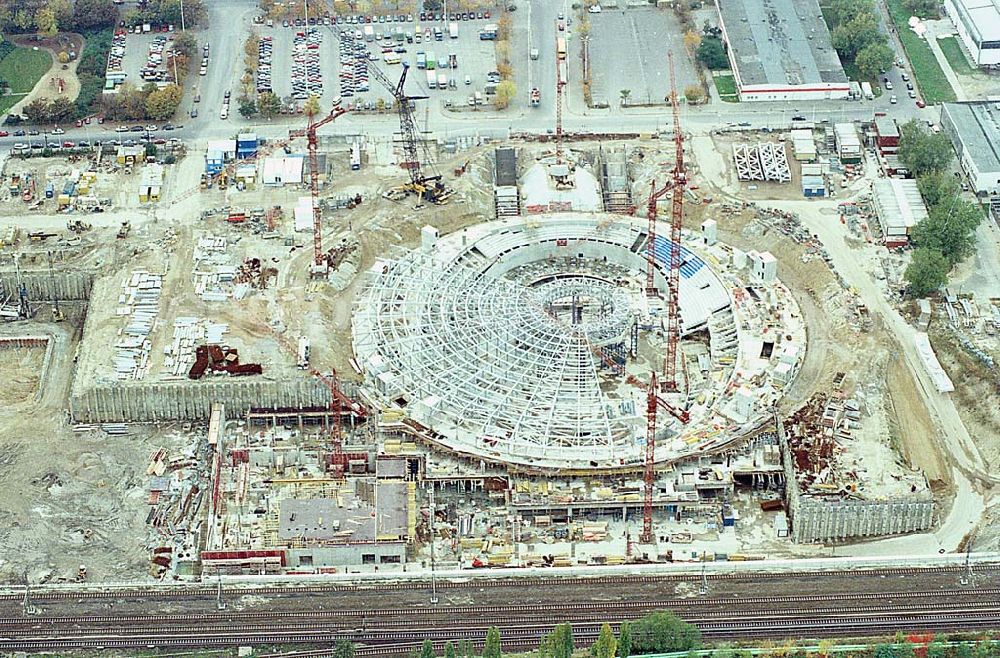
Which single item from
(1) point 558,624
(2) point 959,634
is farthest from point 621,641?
(2) point 959,634

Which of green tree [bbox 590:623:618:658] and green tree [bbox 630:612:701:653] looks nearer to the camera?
green tree [bbox 590:623:618:658]

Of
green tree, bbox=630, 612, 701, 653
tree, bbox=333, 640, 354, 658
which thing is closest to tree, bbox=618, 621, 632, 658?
green tree, bbox=630, 612, 701, 653

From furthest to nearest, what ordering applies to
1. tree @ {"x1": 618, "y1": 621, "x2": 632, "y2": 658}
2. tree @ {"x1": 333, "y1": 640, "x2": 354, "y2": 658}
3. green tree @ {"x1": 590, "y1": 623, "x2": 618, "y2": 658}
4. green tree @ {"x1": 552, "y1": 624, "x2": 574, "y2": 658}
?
tree @ {"x1": 333, "y1": 640, "x2": 354, "y2": 658}, tree @ {"x1": 618, "y1": 621, "x2": 632, "y2": 658}, green tree @ {"x1": 552, "y1": 624, "x2": 574, "y2": 658}, green tree @ {"x1": 590, "y1": 623, "x2": 618, "y2": 658}

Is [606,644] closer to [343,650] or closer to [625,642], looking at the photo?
[625,642]

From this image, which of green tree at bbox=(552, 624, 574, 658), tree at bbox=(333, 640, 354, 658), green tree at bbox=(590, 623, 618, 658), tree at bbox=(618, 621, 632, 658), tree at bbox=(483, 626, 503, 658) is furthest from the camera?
tree at bbox=(333, 640, 354, 658)

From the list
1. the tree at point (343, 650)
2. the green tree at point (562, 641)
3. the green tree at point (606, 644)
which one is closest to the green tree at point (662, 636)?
the green tree at point (606, 644)

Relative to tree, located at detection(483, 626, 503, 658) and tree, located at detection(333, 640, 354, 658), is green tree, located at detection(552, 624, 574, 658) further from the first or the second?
tree, located at detection(333, 640, 354, 658)

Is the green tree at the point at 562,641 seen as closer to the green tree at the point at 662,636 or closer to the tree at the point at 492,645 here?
the tree at the point at 492,645

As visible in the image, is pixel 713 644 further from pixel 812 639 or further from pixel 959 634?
pixel 959 634
